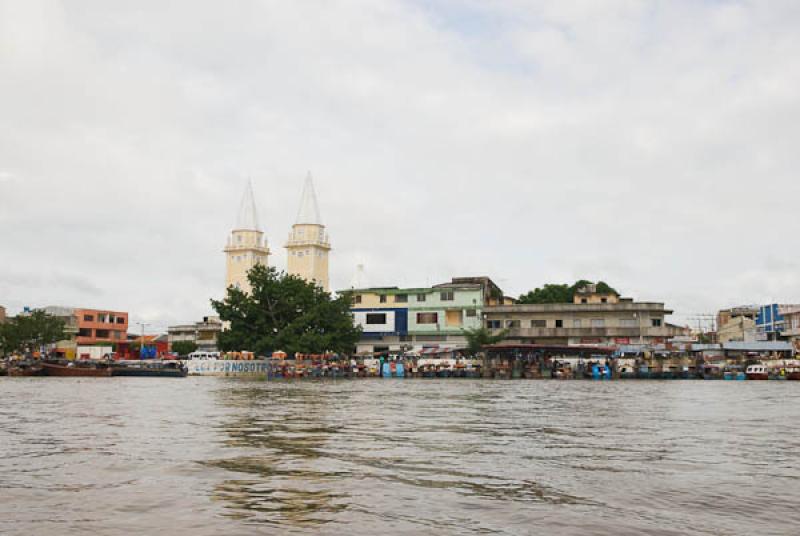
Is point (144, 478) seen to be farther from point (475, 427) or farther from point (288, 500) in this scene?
point (475, 427)

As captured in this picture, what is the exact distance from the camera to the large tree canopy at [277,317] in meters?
67.9

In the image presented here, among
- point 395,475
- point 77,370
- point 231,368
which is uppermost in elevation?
point 231,368

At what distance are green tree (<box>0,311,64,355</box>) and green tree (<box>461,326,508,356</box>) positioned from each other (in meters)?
40.3

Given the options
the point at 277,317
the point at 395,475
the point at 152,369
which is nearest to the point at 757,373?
the point at 277,317

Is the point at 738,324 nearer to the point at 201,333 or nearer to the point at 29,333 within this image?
the point at 201,333

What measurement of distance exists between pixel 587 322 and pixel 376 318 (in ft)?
69.1

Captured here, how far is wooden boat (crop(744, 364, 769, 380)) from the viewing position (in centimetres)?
5984

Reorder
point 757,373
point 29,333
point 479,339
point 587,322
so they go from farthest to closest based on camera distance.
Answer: point 29,333 < point 587,322 < point 479,339 < point 757,373

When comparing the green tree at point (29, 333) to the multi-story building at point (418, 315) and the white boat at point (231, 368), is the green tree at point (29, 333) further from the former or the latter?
the multi-story building at point (418, 315)

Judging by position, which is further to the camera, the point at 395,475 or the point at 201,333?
Answer: the point at 201,333

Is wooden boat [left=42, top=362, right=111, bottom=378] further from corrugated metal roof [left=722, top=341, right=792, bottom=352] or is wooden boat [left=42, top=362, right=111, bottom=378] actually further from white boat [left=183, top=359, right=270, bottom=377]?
corrugated metal roof [left=722, top=341, right=792, bottom=352]

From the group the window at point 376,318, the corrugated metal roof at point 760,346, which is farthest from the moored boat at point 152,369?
the corrugated metal roof at point 760,346

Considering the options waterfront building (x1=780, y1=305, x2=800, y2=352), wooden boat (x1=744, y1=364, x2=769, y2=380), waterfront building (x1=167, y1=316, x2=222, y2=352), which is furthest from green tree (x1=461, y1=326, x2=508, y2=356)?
waterfront building (x1=167, y1=316, x2=222, y2=352)

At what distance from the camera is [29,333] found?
73.4 m
